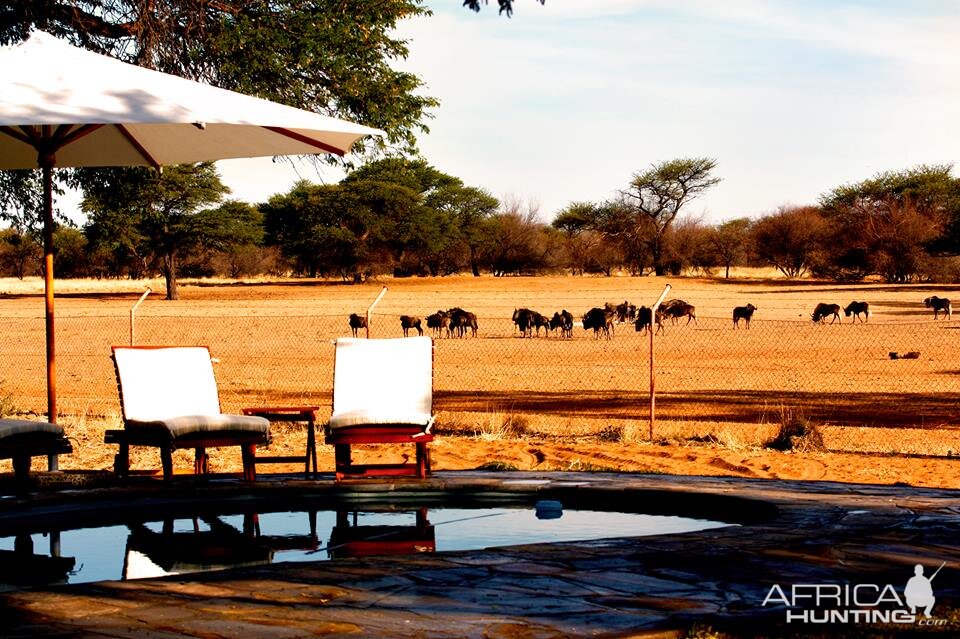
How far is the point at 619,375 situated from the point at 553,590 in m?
16.9

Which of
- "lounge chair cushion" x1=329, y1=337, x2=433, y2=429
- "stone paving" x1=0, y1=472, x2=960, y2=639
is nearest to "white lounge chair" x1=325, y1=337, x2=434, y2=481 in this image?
"lounge chair cushion" x1=329, y1=337, x2=433, y2=429

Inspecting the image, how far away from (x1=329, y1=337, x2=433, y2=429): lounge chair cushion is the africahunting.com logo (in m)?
4.18

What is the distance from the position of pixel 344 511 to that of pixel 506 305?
39230mm

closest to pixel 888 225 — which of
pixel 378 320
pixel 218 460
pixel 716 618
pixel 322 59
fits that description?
pixel 378 320

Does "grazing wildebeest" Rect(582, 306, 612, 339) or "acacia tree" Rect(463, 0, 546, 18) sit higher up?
"acacia tree" Rect(463, 0, 546, 18)

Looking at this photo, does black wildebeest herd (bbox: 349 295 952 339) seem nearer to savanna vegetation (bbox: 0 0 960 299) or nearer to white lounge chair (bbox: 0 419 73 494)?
savanna vegetation (bbox: 0 0 960 299)

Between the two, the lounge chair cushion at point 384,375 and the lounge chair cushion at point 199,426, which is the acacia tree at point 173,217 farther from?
the lounge chair cushion at point 199,426

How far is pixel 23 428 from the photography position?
7363 millimetres

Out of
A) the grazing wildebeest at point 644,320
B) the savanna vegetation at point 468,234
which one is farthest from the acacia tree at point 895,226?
the grazing wildebeest at point 644,320

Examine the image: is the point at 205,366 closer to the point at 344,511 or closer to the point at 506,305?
the point at 344,511

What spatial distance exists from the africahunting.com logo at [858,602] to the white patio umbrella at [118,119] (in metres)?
4.31

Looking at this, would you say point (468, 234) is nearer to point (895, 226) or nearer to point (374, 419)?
point (895, 226)

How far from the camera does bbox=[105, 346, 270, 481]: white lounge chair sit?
794 centimetres

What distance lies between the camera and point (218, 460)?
11383 millimetres
